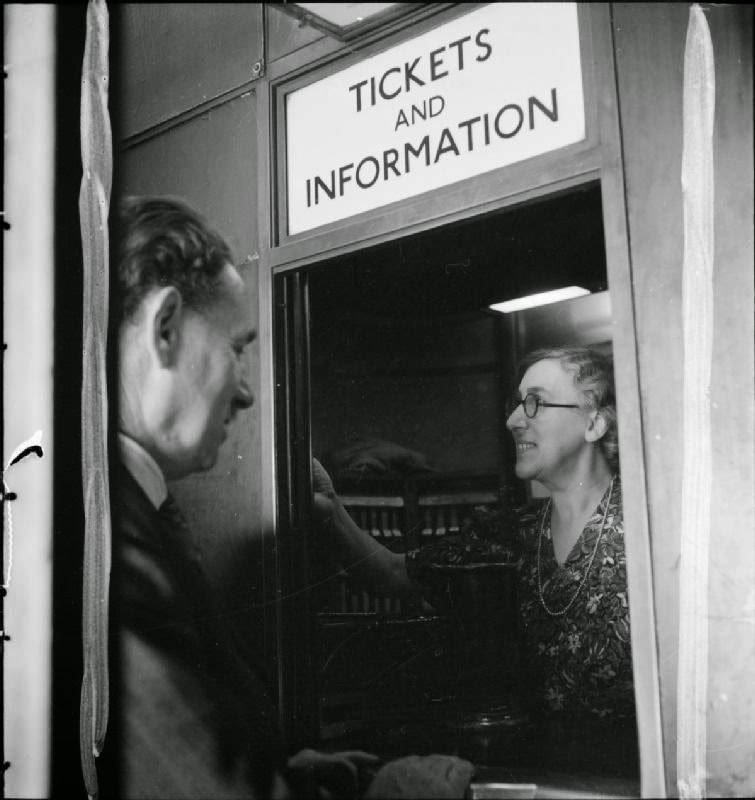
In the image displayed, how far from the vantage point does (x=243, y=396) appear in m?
2.17

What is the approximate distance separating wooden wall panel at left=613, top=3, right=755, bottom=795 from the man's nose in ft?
2.94

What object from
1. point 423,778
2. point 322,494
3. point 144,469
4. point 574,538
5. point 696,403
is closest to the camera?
point 696,403

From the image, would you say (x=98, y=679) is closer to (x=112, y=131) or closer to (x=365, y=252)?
(x=365, y=252)

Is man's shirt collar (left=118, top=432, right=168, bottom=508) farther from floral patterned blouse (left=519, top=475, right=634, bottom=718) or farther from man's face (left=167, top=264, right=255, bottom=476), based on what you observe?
floral patterned blouse (left=519, top=475, right=634, bottom=718)

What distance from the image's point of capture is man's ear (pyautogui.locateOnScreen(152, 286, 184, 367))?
2293 mm

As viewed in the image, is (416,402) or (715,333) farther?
(416,402)

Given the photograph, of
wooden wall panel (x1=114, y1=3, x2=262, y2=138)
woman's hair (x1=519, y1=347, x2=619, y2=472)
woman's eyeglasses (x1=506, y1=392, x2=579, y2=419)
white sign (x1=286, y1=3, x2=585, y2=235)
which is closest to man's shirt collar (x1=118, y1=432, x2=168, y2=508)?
white sign (x1=286, y1=3, x2=585, y2=235)

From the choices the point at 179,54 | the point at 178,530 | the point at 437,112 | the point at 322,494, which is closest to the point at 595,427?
the point at 322,494

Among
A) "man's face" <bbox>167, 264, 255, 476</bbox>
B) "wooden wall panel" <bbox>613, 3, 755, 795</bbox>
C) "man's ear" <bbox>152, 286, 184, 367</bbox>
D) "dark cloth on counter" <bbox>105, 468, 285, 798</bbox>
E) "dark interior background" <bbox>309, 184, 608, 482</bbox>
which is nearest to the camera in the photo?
"wooden wall panel" <bbox>613, 3, 755, 795</bbox>

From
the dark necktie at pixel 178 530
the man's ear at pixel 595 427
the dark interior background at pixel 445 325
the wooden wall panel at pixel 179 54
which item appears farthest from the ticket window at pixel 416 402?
the wooden wall panel at pixel 179 54

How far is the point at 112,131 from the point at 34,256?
377 millimetres

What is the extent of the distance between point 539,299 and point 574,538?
0.45 meters

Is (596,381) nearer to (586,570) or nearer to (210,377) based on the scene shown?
(586,570)

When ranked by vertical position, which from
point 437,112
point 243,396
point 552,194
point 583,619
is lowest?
point 583,619
